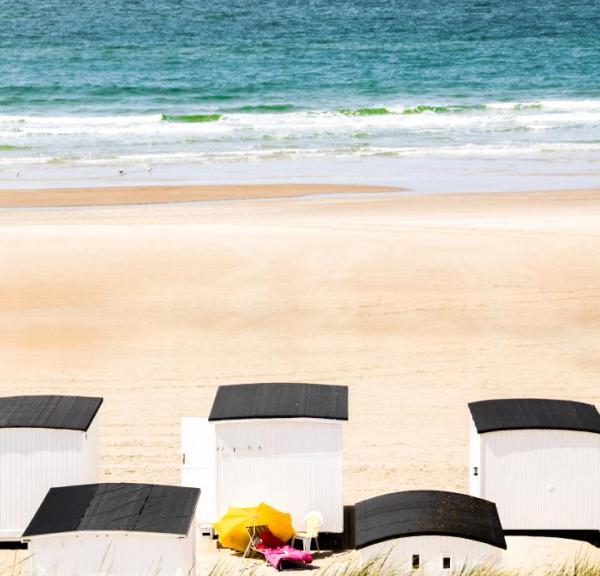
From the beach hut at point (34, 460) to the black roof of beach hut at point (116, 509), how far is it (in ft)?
3.28

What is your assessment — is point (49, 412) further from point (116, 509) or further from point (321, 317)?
point (321, 317)

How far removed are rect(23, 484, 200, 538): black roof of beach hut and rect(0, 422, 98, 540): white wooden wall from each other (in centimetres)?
100

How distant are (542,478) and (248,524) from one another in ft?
12.4

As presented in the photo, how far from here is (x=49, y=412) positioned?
653 inches

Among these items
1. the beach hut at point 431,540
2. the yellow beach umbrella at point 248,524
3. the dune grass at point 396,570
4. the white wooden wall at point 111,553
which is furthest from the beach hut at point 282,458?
the white wooden wall at point 111,553

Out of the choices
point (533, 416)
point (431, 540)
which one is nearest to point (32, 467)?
point (431, 540)

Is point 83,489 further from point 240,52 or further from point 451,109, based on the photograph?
point 240,52

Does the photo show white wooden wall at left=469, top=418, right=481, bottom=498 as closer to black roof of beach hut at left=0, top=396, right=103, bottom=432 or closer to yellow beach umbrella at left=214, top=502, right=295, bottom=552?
yellow beach umbrella at left=214, top=502, right=295, bottom=552

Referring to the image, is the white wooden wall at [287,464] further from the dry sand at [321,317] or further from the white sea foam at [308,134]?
the white sea foam at [308,134]

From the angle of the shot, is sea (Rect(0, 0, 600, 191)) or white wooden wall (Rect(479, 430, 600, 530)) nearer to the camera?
white wooden wall (Rect(479, 430, 600, 530))

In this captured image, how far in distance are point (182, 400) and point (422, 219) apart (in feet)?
46.9

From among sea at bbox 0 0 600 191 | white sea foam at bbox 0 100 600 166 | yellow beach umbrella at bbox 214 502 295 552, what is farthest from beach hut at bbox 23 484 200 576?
white sea foam at bbox 0 100 600 166

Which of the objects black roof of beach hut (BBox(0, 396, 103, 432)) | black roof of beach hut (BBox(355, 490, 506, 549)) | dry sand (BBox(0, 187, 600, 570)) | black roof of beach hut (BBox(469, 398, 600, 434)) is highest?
dry sand (BBox(0, 187, 600, 570))

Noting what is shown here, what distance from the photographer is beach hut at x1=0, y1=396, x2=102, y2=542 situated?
52.8ft
